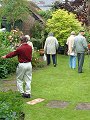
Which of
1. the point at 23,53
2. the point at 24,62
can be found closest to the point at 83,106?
the point at 24,62

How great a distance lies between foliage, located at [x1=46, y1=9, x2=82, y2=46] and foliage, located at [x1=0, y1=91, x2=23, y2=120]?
610 inches

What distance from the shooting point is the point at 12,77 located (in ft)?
48.4

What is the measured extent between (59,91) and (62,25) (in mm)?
11360

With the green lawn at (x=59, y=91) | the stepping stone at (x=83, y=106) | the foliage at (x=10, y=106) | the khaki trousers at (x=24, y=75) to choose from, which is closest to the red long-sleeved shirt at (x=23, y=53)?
the khaki trousers at (x=24, y=75)

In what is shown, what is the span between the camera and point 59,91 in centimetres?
1210

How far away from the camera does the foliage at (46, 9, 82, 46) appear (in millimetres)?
22812

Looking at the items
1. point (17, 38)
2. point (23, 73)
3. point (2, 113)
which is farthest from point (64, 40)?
point (2, 113)

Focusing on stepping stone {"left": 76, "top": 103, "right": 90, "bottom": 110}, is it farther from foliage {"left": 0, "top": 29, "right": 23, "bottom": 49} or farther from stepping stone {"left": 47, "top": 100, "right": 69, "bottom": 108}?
foliage {"left": 0, "top": 29, "right": 23, "bottom": 49}

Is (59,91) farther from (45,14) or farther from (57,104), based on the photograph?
(45,14)

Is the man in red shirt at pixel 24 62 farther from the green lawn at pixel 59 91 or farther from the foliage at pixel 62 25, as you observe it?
the foliage at pixel 62 25

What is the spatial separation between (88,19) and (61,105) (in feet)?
54.0

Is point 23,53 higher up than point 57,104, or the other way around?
point 23,53

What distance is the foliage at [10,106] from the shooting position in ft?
19.8

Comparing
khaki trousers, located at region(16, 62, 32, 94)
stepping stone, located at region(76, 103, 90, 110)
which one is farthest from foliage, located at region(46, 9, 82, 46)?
stepping stone, located at region(76, 103, 90, 110)
